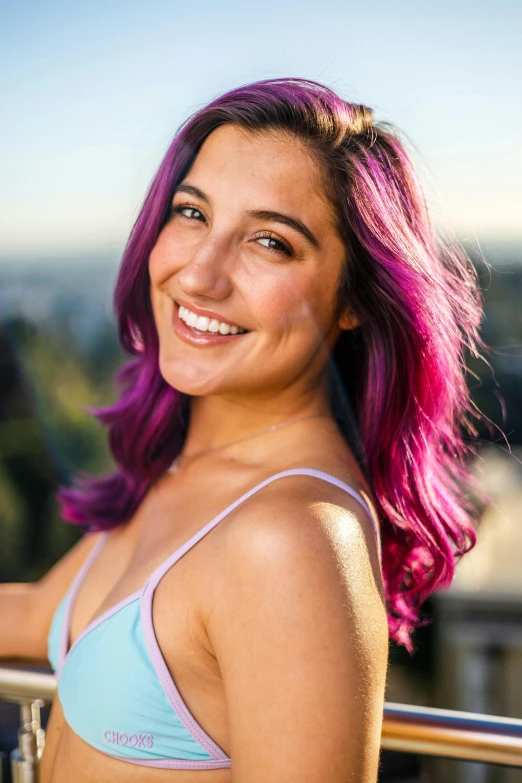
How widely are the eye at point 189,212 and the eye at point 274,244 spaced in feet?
0.54

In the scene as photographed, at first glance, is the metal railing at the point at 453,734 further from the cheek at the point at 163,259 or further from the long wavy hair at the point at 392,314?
the cheek at the point at 163,259

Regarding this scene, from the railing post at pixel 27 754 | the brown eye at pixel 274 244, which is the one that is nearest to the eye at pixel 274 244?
the brown eye at pixel 274 244

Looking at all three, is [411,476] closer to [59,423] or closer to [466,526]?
[466,526]

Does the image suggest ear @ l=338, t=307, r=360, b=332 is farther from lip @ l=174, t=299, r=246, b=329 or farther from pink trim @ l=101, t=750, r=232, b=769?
pink trim @ l=101, t=750, r=232, b=769

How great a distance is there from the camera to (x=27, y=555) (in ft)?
44.8

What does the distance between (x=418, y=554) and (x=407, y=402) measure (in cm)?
34

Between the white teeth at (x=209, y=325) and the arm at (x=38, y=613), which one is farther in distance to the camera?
the arm at (x=38, y=613)

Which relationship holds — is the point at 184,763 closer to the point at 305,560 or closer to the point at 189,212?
the point at 305,560

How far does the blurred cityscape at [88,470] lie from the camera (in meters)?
8.96

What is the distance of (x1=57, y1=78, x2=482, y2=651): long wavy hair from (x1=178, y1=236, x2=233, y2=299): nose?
→ 223 millimetres

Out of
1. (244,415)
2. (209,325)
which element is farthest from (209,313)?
(244,415)

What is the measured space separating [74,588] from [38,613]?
252mm

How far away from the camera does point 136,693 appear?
4.21ft

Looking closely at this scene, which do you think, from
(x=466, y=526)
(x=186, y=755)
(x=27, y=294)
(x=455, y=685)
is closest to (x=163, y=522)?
(x=186, y=755)
